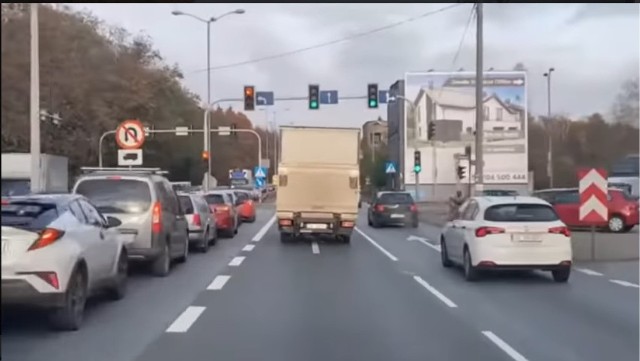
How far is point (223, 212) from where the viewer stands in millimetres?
26969

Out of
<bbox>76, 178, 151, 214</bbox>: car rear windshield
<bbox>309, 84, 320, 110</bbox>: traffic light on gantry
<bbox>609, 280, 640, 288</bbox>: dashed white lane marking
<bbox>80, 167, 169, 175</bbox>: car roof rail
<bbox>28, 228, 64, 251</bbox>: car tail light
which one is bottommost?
<bbox>609, 280, 640, 288</bbox>: dashed white lane marking

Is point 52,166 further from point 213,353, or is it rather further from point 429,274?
point 429,274

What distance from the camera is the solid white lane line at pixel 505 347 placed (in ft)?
25.6

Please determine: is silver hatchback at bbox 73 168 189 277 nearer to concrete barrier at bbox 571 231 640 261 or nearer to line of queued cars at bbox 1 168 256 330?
line of queued cars at bbox 1 168 256 330

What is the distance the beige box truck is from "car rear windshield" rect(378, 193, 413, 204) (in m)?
10.8

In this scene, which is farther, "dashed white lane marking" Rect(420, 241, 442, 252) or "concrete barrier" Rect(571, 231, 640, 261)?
"dashed white lane marking" Rect(420, 241, 442, 252)

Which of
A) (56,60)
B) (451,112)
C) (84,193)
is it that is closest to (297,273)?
(84,193)

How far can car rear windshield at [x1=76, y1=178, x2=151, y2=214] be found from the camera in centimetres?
1389

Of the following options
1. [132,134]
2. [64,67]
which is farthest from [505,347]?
[64,67]

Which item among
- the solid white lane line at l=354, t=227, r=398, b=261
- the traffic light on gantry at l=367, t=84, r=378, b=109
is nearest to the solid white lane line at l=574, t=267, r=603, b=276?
the solid white lane line at l=354, t=227, r=398, b=261

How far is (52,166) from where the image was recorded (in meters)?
6.33

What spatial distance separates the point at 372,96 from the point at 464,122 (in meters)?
4.86

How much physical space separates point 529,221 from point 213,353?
8.24 meters

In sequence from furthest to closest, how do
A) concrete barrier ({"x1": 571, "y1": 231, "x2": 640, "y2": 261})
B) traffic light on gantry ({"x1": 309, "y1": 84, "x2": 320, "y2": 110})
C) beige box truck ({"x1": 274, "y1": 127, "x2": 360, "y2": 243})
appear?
traffic light on gantry ({"x1": 309, "y1": 84, "x2": 320, "y2": 110}) → beige box truck ({"x1": 274, "y1": 127, "x2": 360, "y2": 243}) → concrete barrier ({"x1": 571, "y1": 231, "x2": 640, "y2": 261})
